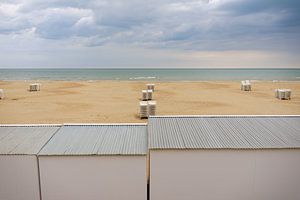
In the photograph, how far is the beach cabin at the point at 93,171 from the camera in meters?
8.91

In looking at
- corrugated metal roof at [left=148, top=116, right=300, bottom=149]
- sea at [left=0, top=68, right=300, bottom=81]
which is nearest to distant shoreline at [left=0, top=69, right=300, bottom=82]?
sea at [left=0, top=68, right=300, bottom=81]

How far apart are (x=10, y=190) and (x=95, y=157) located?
2939mm

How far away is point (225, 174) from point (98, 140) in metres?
4.25

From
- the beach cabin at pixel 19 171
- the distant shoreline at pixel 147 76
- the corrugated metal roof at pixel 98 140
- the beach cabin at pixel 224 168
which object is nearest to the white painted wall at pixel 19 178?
the beach cabin at pixel 19 171

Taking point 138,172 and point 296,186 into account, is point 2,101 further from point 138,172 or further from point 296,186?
point 296,186

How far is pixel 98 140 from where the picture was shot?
32.0ft

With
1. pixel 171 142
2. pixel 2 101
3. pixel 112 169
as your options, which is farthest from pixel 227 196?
pixel 2 101

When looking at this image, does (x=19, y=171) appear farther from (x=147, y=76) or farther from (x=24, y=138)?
(x=147, y=76)

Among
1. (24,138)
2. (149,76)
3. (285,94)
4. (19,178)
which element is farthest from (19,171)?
(149,76)

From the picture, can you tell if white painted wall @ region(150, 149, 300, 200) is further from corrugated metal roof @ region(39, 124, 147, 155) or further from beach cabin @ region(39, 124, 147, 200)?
corrugated metal roof @ region(39, 124, 147, 155)

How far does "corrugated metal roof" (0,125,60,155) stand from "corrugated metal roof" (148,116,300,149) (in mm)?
3666

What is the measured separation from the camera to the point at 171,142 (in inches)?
363

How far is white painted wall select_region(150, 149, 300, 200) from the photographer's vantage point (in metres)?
8.95

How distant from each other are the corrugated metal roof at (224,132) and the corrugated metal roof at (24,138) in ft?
12.0
